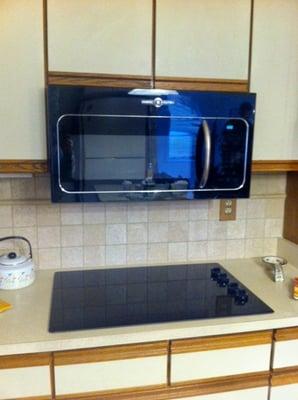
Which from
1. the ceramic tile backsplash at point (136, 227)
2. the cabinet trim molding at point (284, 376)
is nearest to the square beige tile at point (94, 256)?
the ceramic tile backsplash at point (136, 227)

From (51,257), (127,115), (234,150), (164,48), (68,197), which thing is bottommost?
(51,257)

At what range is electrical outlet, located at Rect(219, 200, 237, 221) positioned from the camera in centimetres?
177

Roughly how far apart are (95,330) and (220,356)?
1.41 ft

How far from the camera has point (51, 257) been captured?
5.41 feet

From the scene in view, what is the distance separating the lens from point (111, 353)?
3.78 feet

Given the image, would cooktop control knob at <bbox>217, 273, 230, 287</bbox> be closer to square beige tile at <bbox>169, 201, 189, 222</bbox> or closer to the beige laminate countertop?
the beige laminate countertop

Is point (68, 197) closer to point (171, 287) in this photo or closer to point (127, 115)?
point (127, 115)

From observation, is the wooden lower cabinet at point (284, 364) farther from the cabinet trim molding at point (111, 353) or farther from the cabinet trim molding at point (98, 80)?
the cabinet trim molding at point (98, 80)

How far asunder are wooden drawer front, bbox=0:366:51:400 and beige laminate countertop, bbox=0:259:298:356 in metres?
0.08

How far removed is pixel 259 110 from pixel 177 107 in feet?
1.23

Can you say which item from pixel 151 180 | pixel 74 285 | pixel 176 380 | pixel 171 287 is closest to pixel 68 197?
pixel 151 180

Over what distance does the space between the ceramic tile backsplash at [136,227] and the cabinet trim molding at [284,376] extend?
62 centimetres

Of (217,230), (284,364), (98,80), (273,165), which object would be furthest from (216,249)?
(98,80)

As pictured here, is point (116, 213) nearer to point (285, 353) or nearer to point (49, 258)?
point (49, 258)
